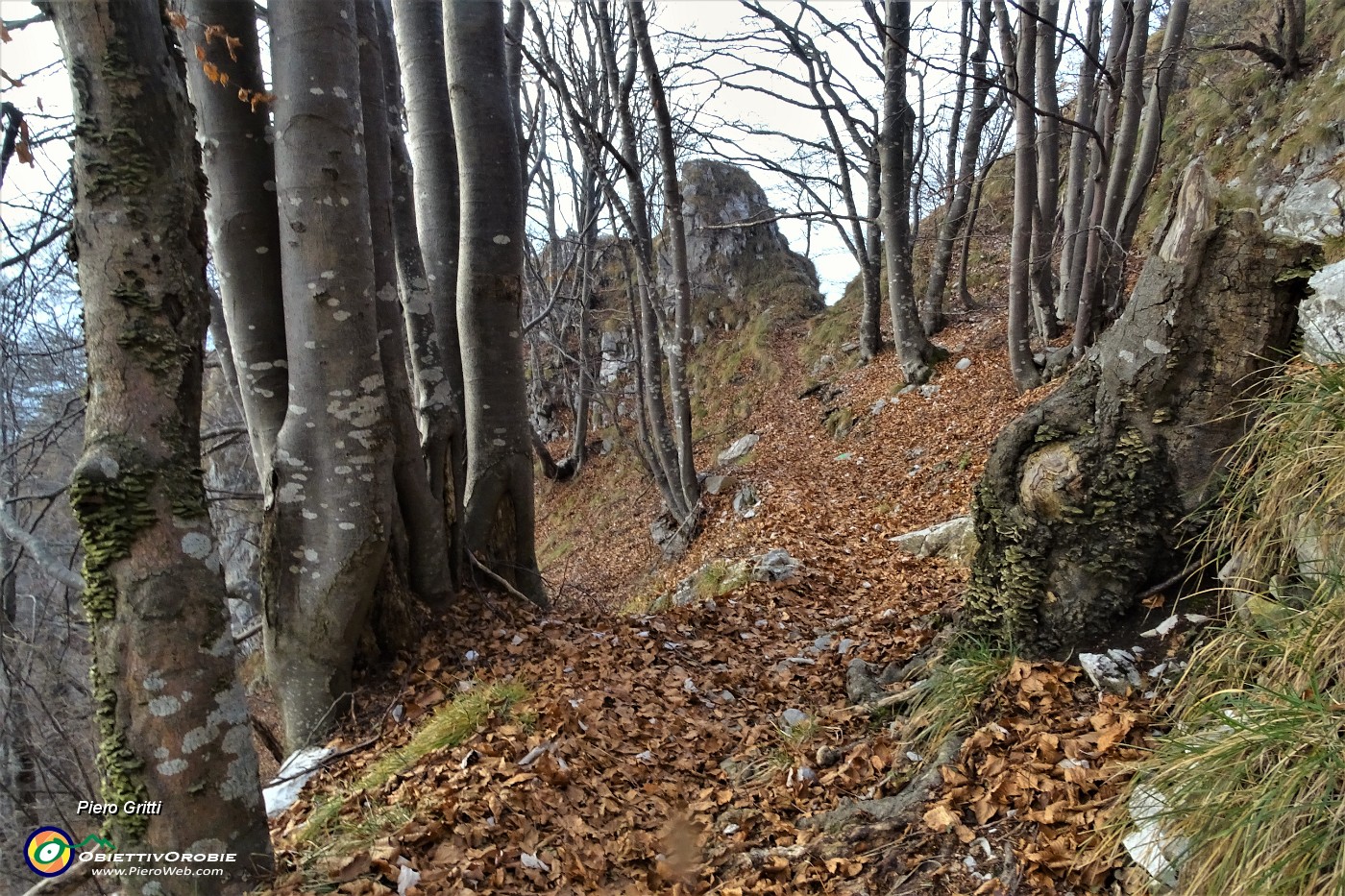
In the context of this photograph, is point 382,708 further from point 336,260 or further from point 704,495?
point 704,495

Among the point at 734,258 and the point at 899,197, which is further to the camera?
the point at 734,258

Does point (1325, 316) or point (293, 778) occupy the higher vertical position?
point (1325, 316)

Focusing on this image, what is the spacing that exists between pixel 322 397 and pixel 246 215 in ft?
4.00

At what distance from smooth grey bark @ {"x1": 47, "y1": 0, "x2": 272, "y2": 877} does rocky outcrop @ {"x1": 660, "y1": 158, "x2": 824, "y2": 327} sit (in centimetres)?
1784

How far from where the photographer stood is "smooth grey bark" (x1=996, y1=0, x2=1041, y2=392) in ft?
25.5

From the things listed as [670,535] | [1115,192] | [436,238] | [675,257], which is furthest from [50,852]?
[1115,192]

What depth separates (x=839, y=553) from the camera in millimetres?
6992

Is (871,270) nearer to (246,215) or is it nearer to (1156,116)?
(1156,116)

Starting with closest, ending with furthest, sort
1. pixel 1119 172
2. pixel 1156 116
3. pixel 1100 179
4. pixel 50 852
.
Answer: pixel 50 852 → pixel 1119 172 → pixel 1100 179 → pixel 1156 116

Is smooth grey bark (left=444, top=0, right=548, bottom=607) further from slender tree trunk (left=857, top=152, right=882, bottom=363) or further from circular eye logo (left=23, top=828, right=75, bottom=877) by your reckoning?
slender tree trunk (left=857, top=152, right=882, bottom=363)

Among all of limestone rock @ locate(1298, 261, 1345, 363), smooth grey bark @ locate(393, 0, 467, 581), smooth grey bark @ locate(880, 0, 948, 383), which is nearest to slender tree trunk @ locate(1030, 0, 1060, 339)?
smooth grey bark @ locate(880, 0, 948, 383)

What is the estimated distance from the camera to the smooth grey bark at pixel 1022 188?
25.5 feet

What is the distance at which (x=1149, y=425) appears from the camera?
8.90ft

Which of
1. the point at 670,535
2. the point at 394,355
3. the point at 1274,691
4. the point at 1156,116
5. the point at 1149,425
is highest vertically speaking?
the point at 1156,116
